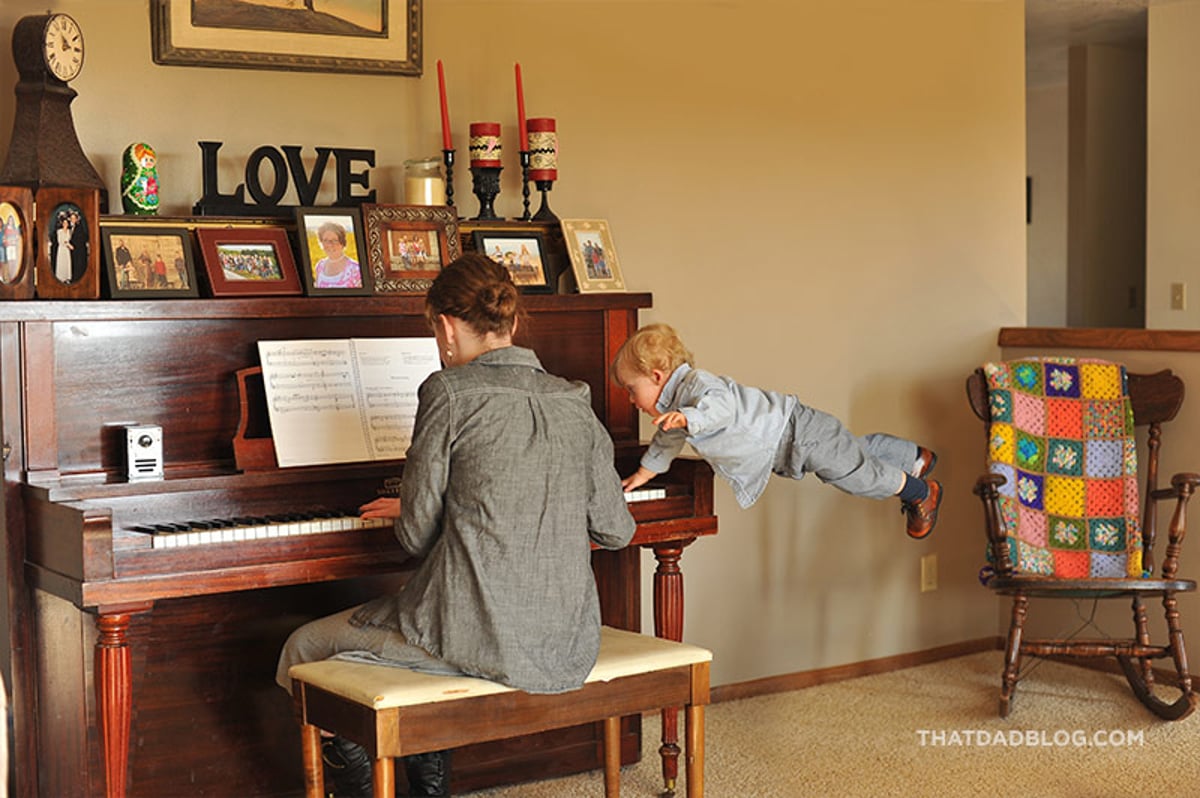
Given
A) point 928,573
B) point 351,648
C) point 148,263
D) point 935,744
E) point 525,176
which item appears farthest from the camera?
point 928,573

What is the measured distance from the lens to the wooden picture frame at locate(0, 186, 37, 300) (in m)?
2.90

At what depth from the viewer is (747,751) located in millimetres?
3896

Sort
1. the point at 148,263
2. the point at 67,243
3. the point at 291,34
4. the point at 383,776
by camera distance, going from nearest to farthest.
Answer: the point at 383,776
the point at 67,243
the point at 148,263
the point at 291,34

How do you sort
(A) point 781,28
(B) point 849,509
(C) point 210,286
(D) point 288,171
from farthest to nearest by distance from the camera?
(B) point 849,509, (A) point 781,28, (D) point 288,171, (C) point 210,286

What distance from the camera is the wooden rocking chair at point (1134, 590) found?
13.4 ft

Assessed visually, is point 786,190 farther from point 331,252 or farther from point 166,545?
point 166,545

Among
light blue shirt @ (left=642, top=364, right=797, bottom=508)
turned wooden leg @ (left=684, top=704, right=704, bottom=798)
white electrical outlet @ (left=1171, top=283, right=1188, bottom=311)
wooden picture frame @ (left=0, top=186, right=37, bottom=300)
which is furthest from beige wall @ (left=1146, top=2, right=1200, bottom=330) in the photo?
wooden picture frame @ (left=0, top=186, right=37, bottom=300)

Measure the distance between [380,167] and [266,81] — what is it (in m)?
0.35

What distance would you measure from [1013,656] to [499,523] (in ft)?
7.04

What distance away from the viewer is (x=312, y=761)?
2.85 meters

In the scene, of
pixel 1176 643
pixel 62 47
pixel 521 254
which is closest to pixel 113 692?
pixel 62 47

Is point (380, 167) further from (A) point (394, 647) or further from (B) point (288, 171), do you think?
(A) point (394, 647)

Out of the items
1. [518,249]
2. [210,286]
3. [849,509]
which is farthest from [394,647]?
[849,509]

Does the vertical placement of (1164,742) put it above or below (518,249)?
below
